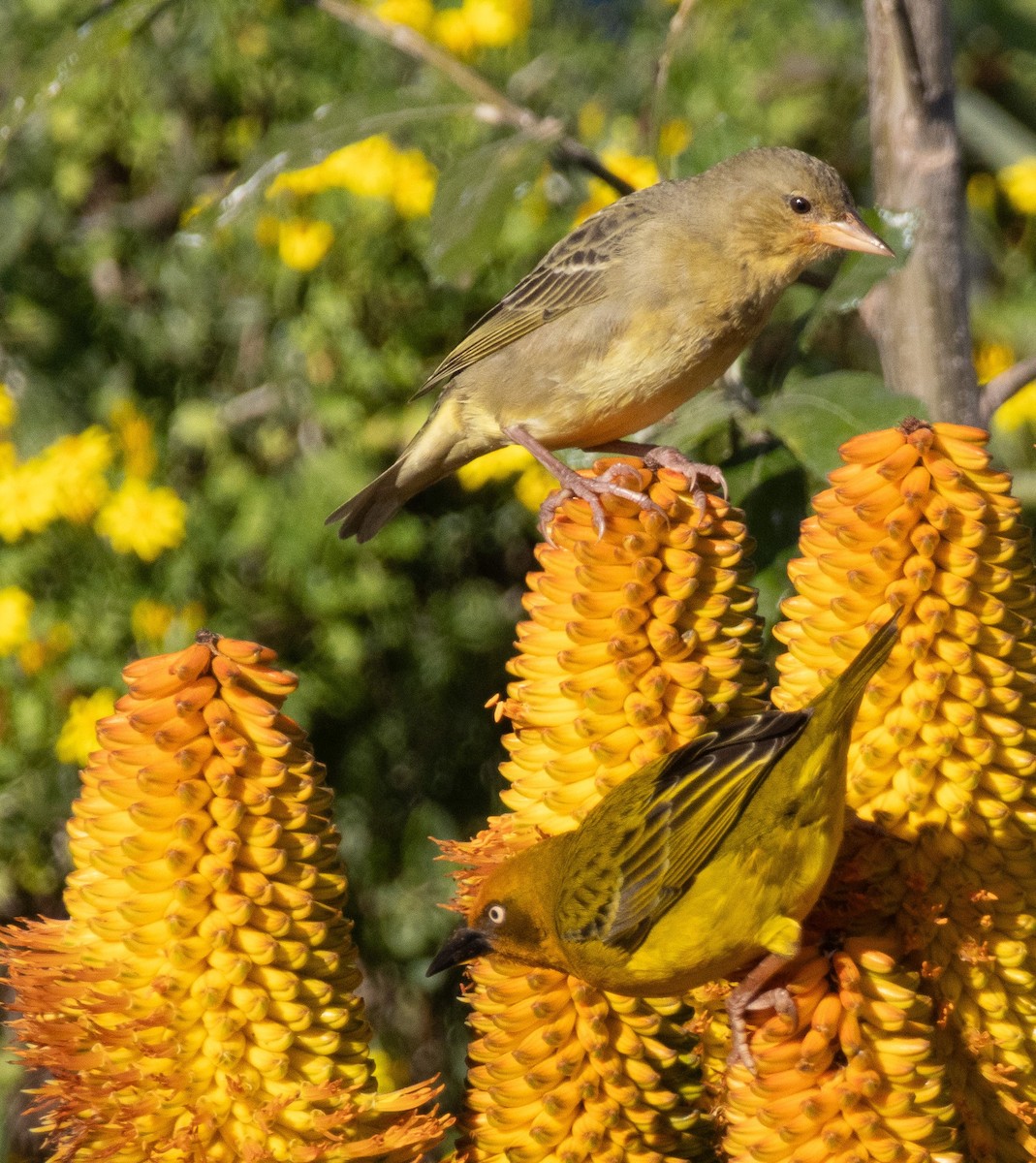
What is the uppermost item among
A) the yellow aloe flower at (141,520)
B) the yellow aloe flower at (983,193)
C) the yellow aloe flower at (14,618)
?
the yellow aloe flower at (141,520)

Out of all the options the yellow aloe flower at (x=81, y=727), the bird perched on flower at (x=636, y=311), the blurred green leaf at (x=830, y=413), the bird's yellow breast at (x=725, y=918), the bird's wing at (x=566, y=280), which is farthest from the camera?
the yellow aloe flower at (x=81, y=727)

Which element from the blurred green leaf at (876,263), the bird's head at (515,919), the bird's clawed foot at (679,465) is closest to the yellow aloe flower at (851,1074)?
the bird's head at (515,919)

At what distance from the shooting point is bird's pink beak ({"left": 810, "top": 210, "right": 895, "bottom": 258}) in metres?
2.64

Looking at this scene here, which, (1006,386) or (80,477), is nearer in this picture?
(1006,386)

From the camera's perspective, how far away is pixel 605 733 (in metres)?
1.74

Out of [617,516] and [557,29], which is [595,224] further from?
[617,516]

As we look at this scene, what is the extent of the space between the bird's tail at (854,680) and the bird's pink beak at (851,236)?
1.19 metres

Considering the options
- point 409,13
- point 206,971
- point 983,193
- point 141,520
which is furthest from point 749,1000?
point 983,193

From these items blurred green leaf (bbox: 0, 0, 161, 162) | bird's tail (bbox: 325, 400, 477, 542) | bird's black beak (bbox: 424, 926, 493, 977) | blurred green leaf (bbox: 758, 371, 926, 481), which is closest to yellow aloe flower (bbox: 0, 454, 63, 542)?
bird's tail (bbox: 325, 400, 477, 542)

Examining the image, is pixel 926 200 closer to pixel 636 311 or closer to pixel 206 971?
pixel 636 311

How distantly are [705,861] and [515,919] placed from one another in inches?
8.8

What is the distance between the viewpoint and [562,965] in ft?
5.60

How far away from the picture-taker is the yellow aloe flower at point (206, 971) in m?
1.57

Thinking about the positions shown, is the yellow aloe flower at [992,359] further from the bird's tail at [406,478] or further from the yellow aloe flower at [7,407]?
the yellow aloe flower at [7,407]
